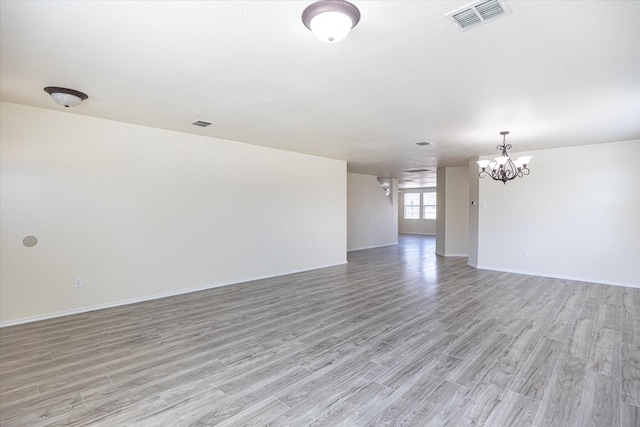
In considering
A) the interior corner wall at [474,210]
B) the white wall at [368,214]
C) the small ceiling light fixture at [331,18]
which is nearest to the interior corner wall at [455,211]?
the interior corner wall at [474,210]

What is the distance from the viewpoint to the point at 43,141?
11.7 ft

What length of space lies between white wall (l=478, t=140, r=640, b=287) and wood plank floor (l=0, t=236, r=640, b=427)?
1073 mm

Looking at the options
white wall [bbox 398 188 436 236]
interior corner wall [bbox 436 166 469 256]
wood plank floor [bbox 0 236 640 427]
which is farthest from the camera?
white wall [bbox 398 188 436 236]

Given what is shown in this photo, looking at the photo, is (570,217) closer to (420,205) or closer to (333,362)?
(333,362)

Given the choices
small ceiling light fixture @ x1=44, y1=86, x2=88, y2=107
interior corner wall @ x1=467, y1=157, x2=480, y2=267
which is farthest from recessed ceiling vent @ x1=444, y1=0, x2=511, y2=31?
interior corner wall @ x1=467, y1=157, x2=480, y2=267

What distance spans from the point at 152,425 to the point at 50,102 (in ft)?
11.6

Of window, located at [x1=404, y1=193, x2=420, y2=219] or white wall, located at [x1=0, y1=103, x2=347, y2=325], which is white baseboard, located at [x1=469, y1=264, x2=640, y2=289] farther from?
window, located at [x1=404, y1=193, x2=420, y2=219]

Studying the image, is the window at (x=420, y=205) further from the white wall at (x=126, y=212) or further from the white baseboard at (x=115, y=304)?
the white baseboard at (x=115, y=304)

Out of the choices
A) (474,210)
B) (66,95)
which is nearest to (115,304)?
(66,95)

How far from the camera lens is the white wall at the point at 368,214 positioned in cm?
963

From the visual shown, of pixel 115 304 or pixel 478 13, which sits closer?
pixel 478 13

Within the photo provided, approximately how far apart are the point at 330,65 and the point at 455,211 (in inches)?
275

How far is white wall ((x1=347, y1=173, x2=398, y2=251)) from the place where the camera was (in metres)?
9.63

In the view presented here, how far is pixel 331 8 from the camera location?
5.55ft
